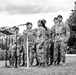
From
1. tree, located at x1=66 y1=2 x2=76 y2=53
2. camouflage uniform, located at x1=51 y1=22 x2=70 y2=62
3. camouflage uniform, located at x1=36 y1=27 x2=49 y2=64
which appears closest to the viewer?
camouflage uniform, located at x1=36 y1=27 x2=49 y2=64

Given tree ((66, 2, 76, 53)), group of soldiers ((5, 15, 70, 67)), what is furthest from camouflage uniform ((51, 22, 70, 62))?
tree ((66, 2, 76, 53))

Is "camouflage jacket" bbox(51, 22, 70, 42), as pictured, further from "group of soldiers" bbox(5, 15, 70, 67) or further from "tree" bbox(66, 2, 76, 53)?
"tree" bbox(66, 2, 76, 53)

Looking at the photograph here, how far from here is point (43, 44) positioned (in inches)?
536

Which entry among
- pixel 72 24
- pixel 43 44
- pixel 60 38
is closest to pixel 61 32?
pixel 60 38

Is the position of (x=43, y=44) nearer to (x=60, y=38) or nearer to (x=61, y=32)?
(x=60, y=38)

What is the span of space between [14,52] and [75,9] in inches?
1466

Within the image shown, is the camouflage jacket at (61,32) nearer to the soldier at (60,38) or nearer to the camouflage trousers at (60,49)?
the soldier at (60,38)

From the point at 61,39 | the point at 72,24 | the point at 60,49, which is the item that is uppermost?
the point at 72,24

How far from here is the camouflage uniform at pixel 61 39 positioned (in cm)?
1388

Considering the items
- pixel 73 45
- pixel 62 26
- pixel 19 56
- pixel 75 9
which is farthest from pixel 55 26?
pixel 75 9

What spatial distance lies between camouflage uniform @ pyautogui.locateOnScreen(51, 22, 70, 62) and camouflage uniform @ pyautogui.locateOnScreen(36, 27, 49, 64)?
53cm

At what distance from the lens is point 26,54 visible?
1438 centimetres

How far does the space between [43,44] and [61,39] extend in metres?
0.95

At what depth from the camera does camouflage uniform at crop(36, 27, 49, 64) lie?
13555 millimetres
